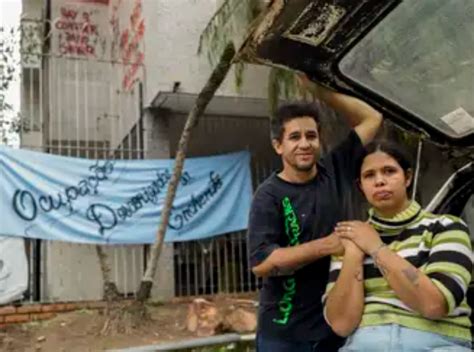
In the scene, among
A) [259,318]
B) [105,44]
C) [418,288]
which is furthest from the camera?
[105,44]

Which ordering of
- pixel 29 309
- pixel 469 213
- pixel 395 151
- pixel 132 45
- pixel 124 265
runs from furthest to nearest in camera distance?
pixel 132 45 → pixel 124 265 → pixel 29 309 → pixel 469 213 → pixel 395 151

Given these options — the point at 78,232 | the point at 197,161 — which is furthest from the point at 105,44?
the point at 78,232

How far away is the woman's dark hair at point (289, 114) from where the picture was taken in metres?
2.58

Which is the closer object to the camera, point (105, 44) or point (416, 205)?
point (416, 205)

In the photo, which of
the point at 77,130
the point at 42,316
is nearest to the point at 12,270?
the point at 42,316

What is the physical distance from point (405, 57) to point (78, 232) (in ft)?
21.1

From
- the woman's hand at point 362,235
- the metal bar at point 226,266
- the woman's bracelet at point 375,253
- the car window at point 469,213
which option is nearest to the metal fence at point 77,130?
the metal bar at point 226,266

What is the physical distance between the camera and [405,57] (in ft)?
6.63

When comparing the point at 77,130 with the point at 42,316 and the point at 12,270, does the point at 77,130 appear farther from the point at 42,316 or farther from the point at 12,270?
Result: the point at 42,316

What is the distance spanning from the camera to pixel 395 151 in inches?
84.3

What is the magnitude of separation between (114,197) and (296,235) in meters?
5.93

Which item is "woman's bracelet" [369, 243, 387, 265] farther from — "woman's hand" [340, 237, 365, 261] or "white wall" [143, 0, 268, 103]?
"white wall" [143, 0, 268, 103]

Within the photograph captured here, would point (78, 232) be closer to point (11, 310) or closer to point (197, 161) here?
point (11, 310)

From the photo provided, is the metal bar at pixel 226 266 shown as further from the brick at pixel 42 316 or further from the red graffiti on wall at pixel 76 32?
the red graffiti on wall at pixel 76 32
